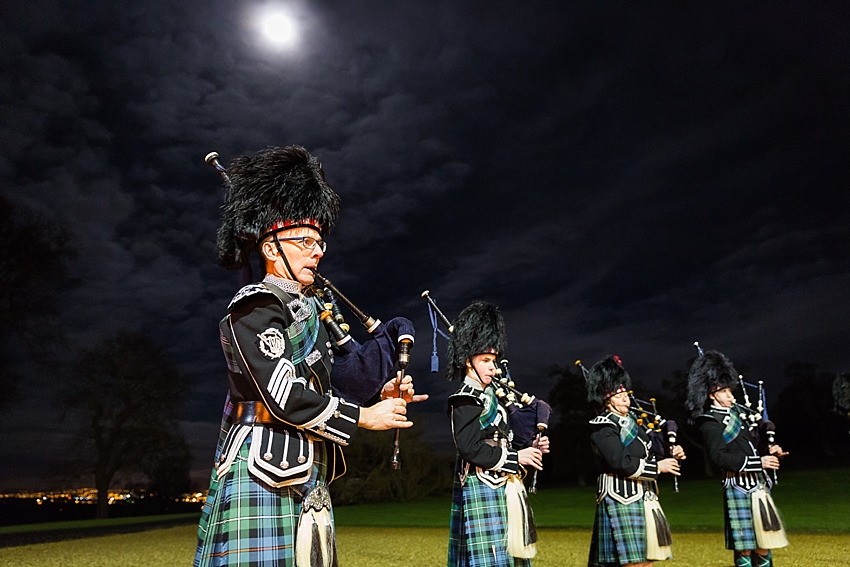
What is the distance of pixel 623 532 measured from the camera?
5359 mm

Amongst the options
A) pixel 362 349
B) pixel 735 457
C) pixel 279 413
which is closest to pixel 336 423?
pixel 279 413

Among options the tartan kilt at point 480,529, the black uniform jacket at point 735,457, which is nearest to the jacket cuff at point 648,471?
the black uniform jacket at point 735,457

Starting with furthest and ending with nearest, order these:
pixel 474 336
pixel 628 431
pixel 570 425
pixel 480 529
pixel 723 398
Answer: pixel 570 425, pixel 723 398, pixel 628 431, pixel 474 336, pixel 480 529

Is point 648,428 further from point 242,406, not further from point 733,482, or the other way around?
point 242,406

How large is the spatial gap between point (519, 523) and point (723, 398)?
3.75 meters

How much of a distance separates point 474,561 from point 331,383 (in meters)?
2.02

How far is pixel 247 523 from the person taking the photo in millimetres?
2115

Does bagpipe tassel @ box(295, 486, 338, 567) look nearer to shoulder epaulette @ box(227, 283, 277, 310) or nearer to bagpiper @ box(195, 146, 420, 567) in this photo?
bagpiper @ box(195, 146, 420, 567)

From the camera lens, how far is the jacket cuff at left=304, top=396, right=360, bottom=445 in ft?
7.18

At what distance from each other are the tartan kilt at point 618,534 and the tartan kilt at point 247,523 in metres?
3.91

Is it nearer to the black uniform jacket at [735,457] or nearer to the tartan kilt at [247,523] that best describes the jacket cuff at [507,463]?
the tartan kilt at [247,523]

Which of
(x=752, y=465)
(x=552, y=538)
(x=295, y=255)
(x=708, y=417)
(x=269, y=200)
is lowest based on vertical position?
(x=552, y=538)

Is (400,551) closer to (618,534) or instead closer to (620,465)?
(618,534)

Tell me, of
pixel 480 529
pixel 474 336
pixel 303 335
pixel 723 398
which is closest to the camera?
pixel 303 335
